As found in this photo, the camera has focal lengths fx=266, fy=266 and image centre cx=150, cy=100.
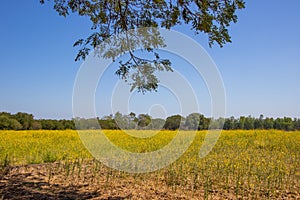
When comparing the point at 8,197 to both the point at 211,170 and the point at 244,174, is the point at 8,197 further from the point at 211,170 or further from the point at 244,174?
the point at 244,174

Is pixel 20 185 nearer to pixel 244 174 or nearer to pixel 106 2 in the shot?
pixel 106 2

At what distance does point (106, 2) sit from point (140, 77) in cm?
152

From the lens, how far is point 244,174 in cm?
598

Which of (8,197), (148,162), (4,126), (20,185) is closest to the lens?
(8,197)

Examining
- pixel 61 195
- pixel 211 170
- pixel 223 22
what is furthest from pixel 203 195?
pixel 223 22

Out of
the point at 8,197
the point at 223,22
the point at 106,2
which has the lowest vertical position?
the point at 8,197

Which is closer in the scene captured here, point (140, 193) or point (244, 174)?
point (140, 193)

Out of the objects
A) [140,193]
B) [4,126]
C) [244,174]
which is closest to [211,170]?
[244,174]

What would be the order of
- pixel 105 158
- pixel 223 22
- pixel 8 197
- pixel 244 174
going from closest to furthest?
pixel 223 22 < pixel 8 197 < pixel 244 174 < pixel 105 158

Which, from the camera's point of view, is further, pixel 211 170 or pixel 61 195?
pixel 211 170

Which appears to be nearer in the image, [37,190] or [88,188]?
[37,190]

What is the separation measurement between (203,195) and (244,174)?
6.65ft

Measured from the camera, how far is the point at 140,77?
4766mm

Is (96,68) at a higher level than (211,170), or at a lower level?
higher
